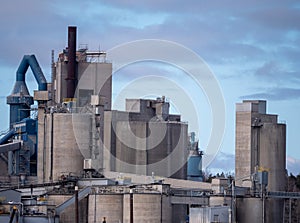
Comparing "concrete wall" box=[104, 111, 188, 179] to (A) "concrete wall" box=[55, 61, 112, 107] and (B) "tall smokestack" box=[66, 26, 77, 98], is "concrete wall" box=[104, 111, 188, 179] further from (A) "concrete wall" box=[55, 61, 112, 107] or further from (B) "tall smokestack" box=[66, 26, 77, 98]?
(B) "tall smokestack" box=[66, 26, 77, 98]

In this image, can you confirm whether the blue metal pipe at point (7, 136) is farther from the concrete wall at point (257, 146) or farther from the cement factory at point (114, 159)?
the concrete wall at point (257, 146)

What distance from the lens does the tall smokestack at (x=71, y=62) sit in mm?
96938

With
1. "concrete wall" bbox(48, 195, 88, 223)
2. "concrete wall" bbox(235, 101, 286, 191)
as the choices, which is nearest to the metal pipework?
"concrete wall" bbox(48, 195, 88, 223)

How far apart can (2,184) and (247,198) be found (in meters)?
19.6

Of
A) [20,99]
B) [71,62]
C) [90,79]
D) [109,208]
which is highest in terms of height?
[71,62]

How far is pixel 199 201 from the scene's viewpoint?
7938cm

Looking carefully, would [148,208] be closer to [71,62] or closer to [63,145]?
[63,145]

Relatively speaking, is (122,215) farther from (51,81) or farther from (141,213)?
(51,81)

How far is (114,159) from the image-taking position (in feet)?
297

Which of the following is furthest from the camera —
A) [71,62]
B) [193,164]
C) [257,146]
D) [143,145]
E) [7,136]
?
[71,62]

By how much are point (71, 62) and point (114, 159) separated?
11.9m

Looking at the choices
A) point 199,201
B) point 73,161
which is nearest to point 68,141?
point 73,161

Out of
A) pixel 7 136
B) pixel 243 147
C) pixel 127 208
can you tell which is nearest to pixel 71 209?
pixel 127 208

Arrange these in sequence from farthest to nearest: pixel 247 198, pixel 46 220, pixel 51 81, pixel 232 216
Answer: pixel 51 81 < pixel 247 198 < pixel 232 216 < pixel 46 220
